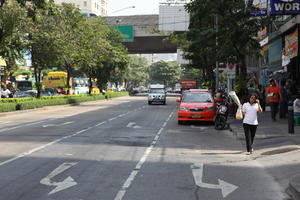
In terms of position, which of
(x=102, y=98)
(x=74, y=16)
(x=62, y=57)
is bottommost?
(x=102, y=98)

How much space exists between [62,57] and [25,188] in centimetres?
3325

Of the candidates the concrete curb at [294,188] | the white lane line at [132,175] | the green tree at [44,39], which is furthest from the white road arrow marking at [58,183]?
the green tree at [44,39]

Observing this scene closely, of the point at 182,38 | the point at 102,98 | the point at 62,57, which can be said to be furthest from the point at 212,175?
the point at 102,98

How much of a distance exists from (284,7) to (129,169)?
1196cm

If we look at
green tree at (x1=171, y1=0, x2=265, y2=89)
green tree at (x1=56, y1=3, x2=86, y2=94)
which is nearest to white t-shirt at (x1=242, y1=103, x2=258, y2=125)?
green tree at (x1=171, y1=0, x2=265, y2=89)

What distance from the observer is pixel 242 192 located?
8.05m

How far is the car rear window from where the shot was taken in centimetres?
2315

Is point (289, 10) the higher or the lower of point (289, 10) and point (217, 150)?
the higher

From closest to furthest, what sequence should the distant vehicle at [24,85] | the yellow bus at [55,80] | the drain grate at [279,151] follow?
the drain grate at [279,151], the distant vehicle at [24,85], the yellow bus at [55,80]

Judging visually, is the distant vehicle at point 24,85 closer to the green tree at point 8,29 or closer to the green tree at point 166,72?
the green tree at point 8,29

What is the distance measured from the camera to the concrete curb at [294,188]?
7535 millimetres

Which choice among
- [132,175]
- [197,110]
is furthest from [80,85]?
[132,175]

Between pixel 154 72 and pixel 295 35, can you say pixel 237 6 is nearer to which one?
pixel 295 35

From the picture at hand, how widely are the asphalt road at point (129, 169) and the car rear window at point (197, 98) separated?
6.17 m
